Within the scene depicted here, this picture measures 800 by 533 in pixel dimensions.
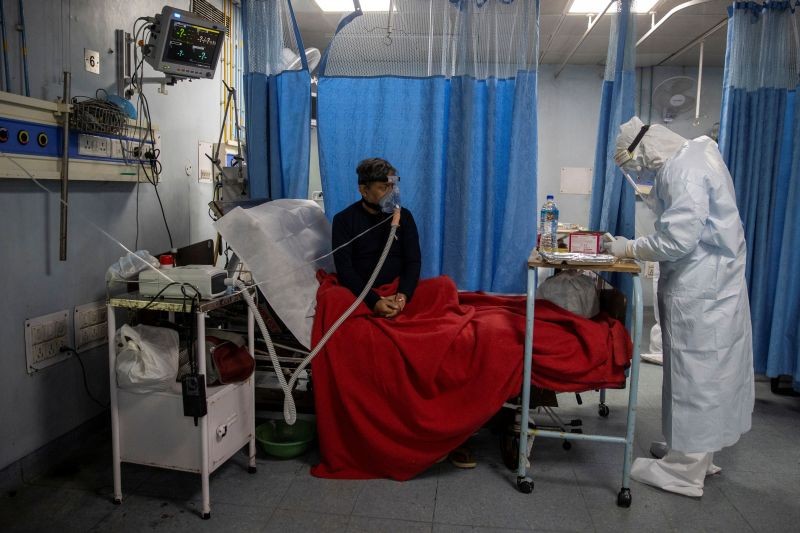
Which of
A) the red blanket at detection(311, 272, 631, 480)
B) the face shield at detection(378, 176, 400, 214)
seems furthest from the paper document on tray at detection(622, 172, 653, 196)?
the face shield at detection(378, 176, 400, 214)

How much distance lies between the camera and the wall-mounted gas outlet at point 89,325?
7.54ft

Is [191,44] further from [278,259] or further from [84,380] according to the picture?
[84,380]

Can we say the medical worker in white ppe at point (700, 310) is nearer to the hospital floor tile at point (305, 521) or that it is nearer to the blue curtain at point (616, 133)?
the blue curtain at point (616, 133)

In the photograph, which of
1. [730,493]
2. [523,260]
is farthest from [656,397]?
[523,260]

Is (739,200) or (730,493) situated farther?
(739,200)

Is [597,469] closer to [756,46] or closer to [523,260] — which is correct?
[523,260]

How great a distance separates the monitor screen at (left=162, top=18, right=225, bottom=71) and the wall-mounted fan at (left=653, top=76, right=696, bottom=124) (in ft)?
11.7

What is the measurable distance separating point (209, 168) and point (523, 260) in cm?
187

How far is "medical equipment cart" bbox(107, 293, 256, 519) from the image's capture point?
6.31ft

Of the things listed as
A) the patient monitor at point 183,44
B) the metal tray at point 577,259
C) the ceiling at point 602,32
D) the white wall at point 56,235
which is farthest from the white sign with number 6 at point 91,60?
the metal tray at point 577,259

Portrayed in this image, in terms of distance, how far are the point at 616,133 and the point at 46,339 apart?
8.11ft

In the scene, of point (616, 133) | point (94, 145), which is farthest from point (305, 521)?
point (616, 133)

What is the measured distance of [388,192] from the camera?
2.49 meters

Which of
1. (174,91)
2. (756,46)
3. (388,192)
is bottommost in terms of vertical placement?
(388,192)
